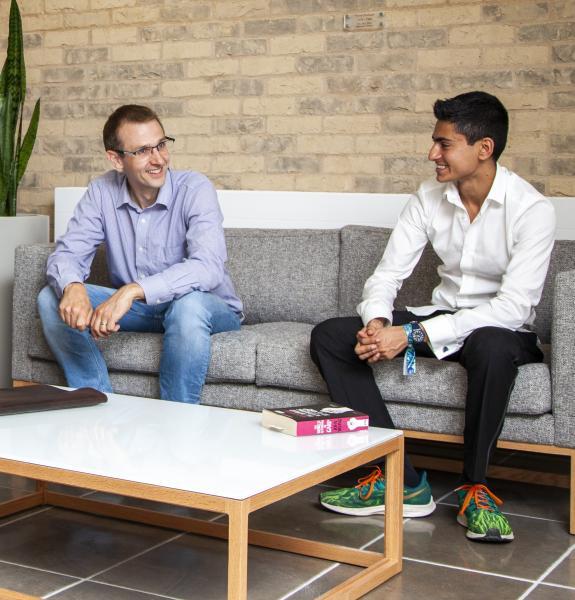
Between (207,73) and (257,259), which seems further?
(207,73)

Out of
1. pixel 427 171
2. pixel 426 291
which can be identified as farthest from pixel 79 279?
pixel 427 171

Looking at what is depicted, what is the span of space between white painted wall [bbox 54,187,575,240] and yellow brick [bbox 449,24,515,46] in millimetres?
653

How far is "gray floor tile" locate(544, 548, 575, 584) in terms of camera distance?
7.48 feet

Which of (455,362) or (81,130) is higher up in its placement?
(81,130)

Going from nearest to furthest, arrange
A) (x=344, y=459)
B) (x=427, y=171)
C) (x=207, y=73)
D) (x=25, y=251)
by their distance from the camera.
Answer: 1. (x=344, y=459)
2. (x=25, y=251)
3. (x=427, y=171)
4. (x=207, y=73)

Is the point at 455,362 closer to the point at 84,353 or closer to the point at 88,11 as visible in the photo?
the point at 84,353

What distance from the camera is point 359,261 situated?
3.61 m

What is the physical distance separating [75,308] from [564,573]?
1.64m

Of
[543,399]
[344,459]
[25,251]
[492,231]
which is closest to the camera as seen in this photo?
[344,459]

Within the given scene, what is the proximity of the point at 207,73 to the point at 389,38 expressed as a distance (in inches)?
33.8

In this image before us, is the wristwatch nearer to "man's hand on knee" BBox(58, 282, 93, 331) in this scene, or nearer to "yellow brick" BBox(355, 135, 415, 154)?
"man's hand on knee" BBox(58, 282, 93, 331)

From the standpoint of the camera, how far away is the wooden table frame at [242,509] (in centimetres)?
173

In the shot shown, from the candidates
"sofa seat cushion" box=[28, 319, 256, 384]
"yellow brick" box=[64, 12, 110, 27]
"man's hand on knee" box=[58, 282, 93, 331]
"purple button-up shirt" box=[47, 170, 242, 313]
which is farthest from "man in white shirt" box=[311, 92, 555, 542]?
"yellow brick" box=[64, 12, 110, 27]

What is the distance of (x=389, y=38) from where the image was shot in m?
4.11
